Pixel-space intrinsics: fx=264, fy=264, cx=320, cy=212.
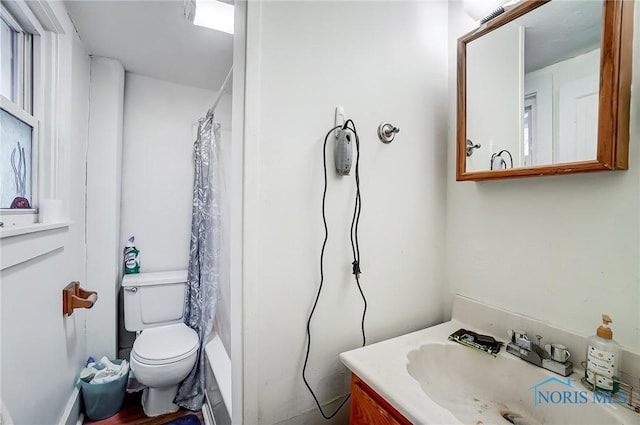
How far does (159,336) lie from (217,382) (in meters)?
0.65

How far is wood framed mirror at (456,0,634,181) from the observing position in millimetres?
701

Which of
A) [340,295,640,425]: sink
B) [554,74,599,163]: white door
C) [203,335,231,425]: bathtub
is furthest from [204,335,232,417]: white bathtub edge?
[554,74,599,163]: white door

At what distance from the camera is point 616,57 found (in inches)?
27.3

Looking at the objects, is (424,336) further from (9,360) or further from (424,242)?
(9,360)

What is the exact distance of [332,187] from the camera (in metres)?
0.93

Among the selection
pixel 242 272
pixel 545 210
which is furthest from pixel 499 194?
pixel 242 272

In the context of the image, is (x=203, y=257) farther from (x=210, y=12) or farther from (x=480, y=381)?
(x=480, y=381)

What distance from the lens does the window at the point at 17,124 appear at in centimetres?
98

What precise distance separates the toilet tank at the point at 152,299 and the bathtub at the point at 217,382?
0.41 m

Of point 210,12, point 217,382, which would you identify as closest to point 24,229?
point 217,382

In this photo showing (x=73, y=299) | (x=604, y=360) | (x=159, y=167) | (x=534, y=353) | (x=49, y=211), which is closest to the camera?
(x=604, y=360)

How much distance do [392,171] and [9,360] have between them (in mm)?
1461

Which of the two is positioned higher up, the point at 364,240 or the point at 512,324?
the point at 364,240

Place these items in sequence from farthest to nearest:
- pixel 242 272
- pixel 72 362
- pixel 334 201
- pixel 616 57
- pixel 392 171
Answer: pixel 72 362 < pixel 392 171 < pixel 334 201 < pixel 242 272 < pixel 616 57
